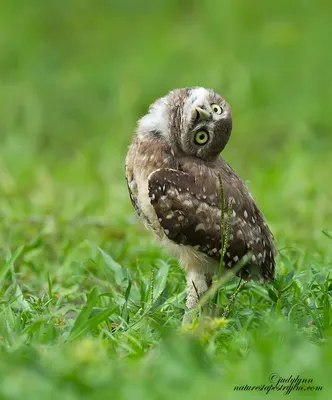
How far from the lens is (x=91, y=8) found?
1240cm

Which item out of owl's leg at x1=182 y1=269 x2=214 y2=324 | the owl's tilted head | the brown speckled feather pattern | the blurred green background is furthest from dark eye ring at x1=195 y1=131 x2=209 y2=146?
the blurred green background

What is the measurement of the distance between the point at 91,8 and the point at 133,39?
3.38 feet

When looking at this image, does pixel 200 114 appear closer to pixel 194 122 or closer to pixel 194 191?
pixel 194 122

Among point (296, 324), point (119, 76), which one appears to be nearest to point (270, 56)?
point (119, 76)

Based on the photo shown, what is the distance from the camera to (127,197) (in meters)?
7.91

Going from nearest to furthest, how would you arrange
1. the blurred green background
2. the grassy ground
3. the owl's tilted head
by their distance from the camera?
the grassy ground → the owl's tilted head → the blurred green background

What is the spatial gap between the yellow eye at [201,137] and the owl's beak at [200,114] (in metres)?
0.08

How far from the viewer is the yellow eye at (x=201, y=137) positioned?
4893 millimetres

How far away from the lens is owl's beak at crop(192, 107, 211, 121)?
480 centimetres

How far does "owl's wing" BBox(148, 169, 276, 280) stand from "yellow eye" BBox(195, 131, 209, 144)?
19 centimetres

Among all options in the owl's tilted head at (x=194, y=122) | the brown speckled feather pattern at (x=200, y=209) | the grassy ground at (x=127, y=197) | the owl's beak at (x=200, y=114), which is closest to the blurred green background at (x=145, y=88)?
the grassy ground at (x=127, y=197)

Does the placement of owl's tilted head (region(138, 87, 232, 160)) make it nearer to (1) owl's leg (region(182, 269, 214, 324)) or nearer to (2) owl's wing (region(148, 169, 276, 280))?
(2) owl's wing (region(148, 169, 276, 280))

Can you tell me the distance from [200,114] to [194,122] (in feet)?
0.21

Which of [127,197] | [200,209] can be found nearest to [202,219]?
[200,209]
